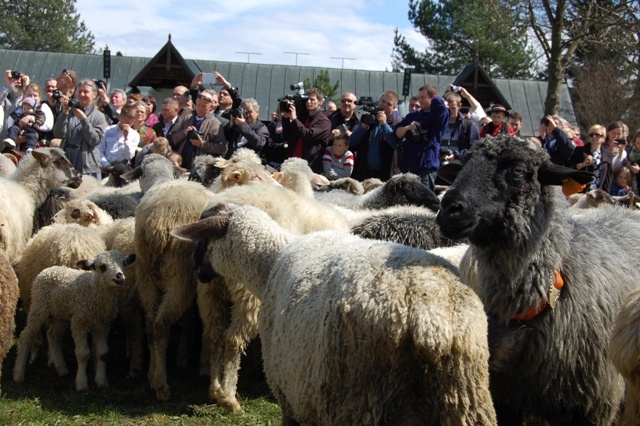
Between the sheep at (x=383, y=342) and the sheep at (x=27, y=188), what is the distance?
5.43m

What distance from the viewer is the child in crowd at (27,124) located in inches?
458

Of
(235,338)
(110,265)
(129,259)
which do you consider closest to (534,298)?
(235,338)

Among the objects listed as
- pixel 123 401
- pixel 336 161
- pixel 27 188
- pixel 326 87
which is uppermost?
pixel 326 87

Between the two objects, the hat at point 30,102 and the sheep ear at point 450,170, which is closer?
the sheep ear at point 450,170

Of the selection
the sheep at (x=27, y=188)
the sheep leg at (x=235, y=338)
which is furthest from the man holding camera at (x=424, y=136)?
the sheep at (x=27, y=188)

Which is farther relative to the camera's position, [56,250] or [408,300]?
[56,250]

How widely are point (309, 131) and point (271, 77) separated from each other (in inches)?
833

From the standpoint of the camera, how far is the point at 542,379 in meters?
4.03

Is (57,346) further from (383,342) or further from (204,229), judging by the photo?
(383,342)

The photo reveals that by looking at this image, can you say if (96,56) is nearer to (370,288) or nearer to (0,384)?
(0,384)

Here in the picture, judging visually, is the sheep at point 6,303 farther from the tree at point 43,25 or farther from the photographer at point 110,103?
the tree at point 43,25

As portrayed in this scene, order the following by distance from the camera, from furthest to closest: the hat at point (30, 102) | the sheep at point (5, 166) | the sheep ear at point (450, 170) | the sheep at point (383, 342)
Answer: the hat at point (30, 102) → the sheep at point (5, 166) → the sheep ear at point (450, 170) → the sheep at point (383, 342)

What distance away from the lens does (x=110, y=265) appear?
6645 mm

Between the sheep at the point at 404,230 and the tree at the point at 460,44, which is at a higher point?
the tree at the point at 460,44
